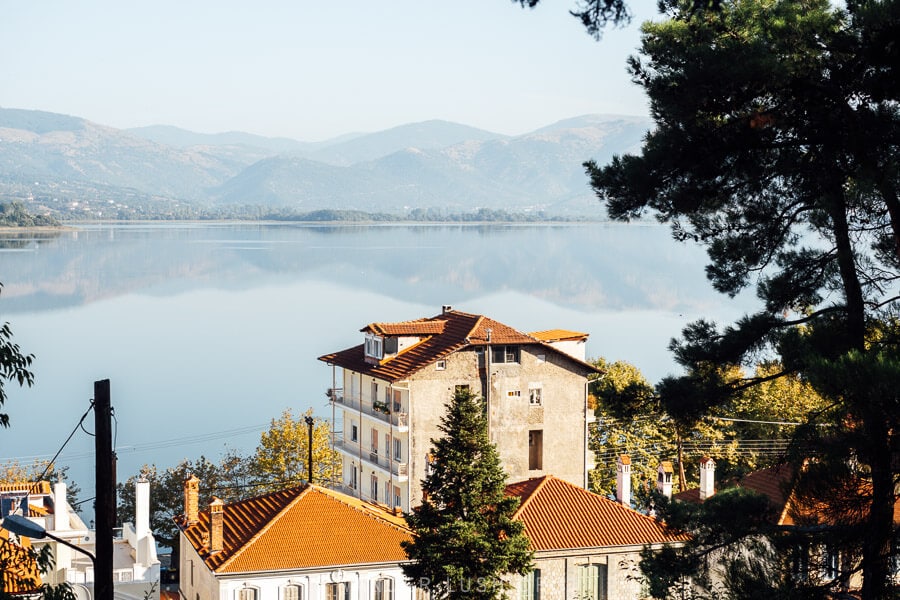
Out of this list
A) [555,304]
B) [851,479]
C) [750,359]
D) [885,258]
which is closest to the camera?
[851,479]

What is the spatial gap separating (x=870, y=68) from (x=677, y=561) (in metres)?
5.08

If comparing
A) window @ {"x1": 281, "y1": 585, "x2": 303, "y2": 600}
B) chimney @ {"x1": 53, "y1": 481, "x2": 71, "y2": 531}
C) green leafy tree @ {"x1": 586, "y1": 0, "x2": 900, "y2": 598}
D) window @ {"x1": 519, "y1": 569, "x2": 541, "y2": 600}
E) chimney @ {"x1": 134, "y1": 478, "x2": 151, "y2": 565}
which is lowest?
window @ {"x1": 519, "y1": 569, "x2": 541, "y2": 600}

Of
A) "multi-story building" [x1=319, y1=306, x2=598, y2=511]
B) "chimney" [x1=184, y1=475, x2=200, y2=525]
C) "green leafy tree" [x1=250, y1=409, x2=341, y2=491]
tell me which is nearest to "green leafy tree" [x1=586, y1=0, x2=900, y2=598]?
"chimney" [x1=184, y1=475, x2=200, y2=525]

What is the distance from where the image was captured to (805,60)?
38.2 feet

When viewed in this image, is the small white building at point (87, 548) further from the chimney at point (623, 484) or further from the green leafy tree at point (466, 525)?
the chimney at point (623, 484)

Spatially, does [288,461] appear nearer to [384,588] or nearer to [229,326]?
[384,588]

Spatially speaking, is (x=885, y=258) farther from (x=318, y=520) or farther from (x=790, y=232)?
(x=318, y=520)

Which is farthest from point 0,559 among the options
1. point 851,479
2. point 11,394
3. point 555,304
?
point 555,304

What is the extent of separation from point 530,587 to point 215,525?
6747 millimetres

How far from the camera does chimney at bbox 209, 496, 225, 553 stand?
2469 cm

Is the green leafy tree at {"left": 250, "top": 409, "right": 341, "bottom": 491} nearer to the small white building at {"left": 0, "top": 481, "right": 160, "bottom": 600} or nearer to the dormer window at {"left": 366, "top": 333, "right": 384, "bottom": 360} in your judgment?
the dormer window at {"left": 366, "top": 333, "right": 384, "bottom": 360}

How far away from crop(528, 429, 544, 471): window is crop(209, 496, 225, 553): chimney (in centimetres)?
1377

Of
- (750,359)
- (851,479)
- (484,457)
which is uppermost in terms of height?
(750,359)

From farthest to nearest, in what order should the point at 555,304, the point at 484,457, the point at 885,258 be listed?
the point at 555,304 < the point at 484,457 < the point at 885,258
